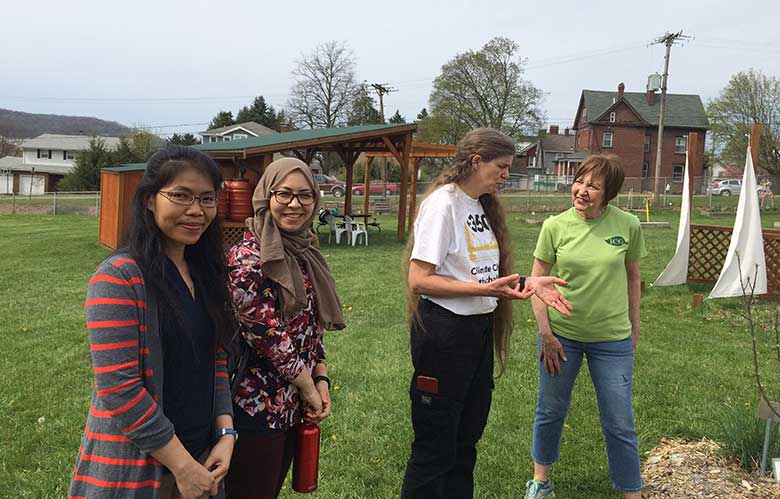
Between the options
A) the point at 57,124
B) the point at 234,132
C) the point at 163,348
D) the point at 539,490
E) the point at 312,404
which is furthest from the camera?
the point at 57,124

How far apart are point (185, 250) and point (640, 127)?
52130mm

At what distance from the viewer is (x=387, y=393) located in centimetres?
430

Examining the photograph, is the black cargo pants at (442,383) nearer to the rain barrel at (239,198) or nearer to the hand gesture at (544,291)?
the hand gesture at (544,291)

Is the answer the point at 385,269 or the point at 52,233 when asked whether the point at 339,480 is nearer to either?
the point at 385,269

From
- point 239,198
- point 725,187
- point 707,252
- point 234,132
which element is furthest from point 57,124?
point 707,252

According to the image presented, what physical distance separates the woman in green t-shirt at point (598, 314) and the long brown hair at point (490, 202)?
23 cm

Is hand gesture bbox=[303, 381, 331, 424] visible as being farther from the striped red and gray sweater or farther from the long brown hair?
the striped red and gray sweater

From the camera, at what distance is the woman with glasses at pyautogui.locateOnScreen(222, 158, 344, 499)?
187 cm

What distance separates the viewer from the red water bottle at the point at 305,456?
208 centimetres

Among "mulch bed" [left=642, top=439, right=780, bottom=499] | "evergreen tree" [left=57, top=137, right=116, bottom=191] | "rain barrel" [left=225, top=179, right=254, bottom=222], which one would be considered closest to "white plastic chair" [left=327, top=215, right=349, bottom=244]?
"rain barrel" [left=225, top=179, right=254, bottom=222]

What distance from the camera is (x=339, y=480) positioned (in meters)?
3.11

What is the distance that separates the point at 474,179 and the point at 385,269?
7.84 m

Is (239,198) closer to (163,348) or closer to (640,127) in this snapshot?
(163,348)

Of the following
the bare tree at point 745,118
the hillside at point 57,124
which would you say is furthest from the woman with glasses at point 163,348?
the hillside at point 57,124
